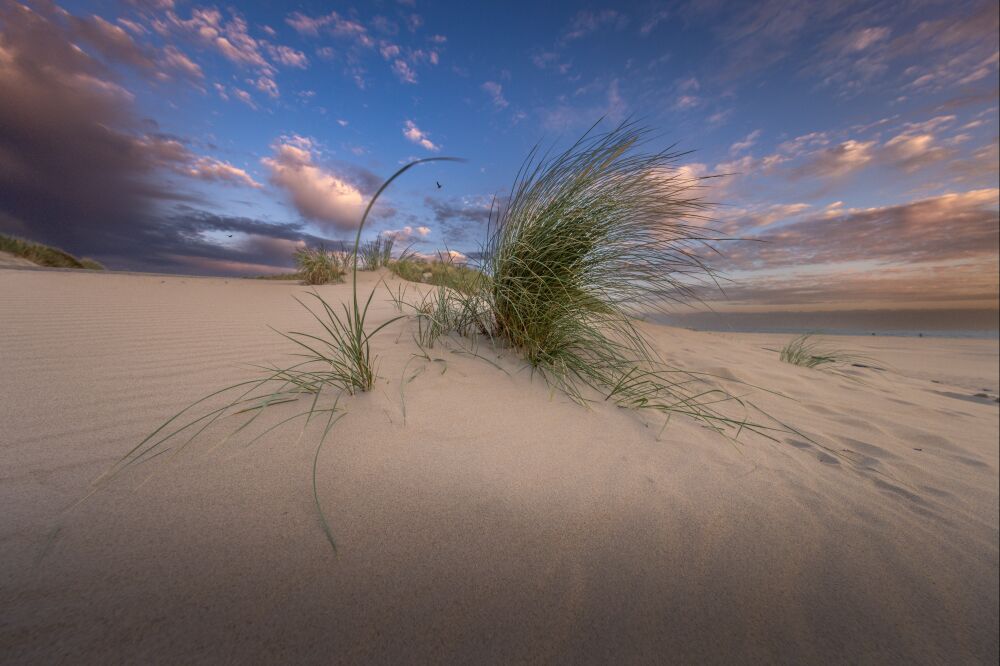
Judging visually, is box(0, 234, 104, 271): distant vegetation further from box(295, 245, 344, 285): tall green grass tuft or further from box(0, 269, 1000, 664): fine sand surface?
box(0, 269, 1000, 664): fine sand surface

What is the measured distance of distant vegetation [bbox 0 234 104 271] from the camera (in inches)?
296

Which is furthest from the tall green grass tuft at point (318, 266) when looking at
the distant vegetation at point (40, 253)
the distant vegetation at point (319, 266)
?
the distant vegetation at point (40, 253)

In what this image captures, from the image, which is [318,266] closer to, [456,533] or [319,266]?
[319,266]

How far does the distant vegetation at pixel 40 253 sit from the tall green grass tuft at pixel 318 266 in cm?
382

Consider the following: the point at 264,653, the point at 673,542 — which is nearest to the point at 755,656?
the point at 673,542

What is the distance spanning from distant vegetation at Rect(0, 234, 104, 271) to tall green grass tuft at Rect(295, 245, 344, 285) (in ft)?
12.5

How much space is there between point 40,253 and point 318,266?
20.9ft

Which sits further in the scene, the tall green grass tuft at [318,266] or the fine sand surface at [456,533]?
the tall green grass tuft at [318,266]

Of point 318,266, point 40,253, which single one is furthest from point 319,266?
point 40,253

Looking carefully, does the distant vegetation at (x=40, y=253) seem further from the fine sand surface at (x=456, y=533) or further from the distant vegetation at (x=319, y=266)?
the fine sand surface at (x=456, y=533)

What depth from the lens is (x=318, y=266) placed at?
688 cm

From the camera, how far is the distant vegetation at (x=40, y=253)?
751cm

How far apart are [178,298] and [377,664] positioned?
411 centimetres

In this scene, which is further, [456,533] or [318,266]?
[318,266]
